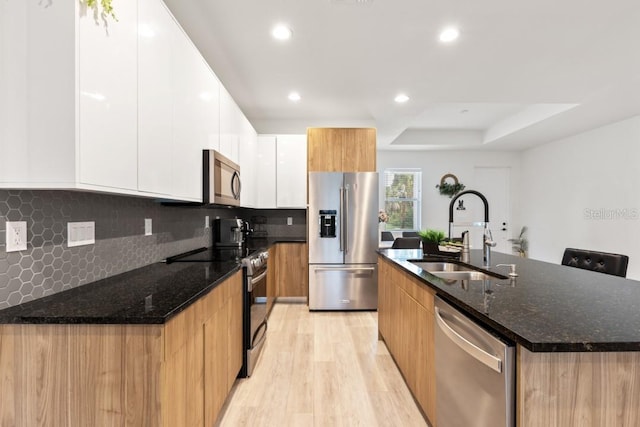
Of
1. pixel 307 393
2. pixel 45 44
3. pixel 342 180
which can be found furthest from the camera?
pixel 342 180

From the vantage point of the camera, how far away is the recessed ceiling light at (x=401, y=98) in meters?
3.56

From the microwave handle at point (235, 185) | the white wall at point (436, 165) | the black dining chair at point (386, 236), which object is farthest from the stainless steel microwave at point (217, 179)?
the white wall at point (436, 165)

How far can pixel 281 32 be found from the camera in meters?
2.39

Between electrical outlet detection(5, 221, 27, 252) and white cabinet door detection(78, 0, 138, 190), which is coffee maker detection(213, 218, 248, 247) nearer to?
white cabinet door detection(78, 0, 138, 190)

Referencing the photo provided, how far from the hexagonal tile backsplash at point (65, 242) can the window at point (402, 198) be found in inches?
208

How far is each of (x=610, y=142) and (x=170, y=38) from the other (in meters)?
6.09

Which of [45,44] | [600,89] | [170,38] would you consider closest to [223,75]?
[170,38]

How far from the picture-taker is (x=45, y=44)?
1.02 metres

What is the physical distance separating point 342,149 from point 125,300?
10.6 ft

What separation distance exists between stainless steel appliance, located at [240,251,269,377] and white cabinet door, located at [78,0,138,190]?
1.15 metres

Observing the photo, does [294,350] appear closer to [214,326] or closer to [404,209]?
[214,326]

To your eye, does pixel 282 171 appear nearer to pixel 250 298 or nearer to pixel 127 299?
pixel 250 298

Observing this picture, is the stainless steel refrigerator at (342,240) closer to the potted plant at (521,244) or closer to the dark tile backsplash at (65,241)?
the dark tile backsplash at (65,241)

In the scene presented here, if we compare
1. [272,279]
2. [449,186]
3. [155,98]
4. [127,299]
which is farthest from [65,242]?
[449,186]
